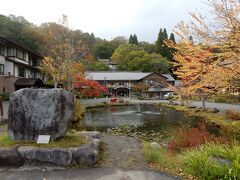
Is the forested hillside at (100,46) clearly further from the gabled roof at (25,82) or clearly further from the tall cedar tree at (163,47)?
the gabled roof at (25,82)

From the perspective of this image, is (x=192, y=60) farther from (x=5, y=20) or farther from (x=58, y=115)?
(x=5, y=20)

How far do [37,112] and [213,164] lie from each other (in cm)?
544

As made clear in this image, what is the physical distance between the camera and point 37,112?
912 centimetres

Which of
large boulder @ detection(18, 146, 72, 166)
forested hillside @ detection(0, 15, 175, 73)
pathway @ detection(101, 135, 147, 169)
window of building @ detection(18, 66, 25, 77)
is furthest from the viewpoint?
forested hillside @ detection(0, 15, 175, 73)

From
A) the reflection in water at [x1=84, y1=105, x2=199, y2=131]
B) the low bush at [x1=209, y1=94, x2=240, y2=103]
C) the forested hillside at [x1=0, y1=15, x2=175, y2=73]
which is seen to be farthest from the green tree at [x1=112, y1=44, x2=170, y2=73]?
A: the reflection in water at [x1=84, y1=105, x2=199, y2=131]

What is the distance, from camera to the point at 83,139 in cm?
981

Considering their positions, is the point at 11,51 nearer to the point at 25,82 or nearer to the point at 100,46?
the point at 25,82

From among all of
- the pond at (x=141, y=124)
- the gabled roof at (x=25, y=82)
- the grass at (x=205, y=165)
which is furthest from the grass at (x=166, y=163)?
the gabled roof at (x=25, y=82)

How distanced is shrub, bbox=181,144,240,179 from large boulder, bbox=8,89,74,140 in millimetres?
4124

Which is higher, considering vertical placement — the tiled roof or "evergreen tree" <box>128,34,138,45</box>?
"evergreen tree" <box>128,34,138,45</box>

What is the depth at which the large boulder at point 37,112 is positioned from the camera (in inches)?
359

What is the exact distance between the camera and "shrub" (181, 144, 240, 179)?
21.2ft

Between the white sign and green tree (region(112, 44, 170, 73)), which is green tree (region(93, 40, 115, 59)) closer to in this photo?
green tree (region(112, 44, 170, 73))

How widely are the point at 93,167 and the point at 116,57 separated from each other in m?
84.1
